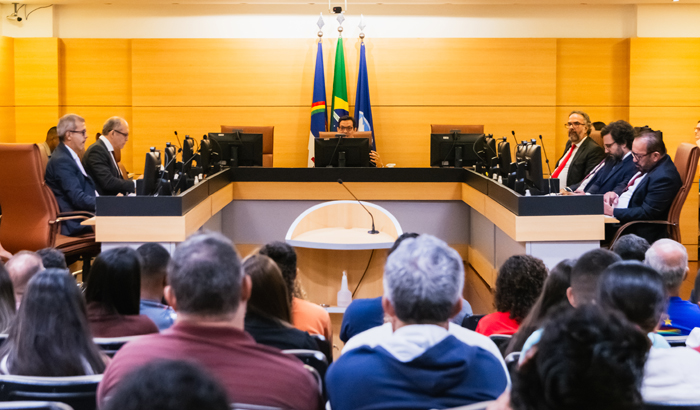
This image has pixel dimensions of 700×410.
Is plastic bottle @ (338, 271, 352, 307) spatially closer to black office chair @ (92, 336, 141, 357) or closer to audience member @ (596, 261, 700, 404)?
black office chair @ (92, 336, 141, 357)

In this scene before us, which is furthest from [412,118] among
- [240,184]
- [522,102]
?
[240,184]

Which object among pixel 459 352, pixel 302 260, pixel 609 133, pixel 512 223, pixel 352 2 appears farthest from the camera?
pixel 352 2

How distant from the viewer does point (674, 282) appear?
2.65m

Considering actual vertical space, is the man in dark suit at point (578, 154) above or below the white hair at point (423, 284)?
above

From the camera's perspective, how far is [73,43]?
8.04m

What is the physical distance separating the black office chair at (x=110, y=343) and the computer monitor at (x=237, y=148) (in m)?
4.28

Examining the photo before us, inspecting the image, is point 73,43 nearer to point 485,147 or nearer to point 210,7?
point 210,7

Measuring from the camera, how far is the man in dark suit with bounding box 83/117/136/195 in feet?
17.8

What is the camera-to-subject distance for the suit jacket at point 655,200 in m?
4.86

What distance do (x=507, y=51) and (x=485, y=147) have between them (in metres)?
2.12

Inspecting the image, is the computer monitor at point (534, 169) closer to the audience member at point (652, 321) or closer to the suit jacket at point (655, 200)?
the suit jacket at point (655, 200)

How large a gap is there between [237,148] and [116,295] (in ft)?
13.9

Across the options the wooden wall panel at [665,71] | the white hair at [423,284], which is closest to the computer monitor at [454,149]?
the wooden wall panel at [665,71]

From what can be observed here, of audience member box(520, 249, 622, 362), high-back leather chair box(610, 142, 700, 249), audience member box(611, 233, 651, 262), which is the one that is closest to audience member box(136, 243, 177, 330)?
audience member box(520, 249, 622, 362)
